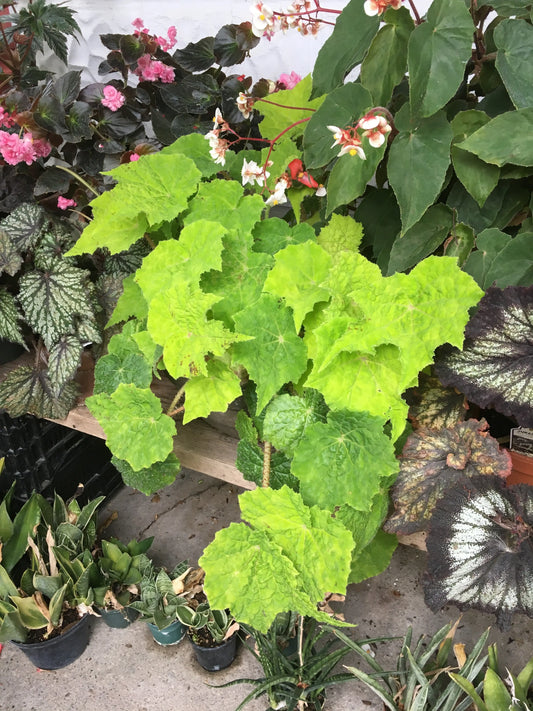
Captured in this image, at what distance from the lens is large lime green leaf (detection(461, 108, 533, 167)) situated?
77cm

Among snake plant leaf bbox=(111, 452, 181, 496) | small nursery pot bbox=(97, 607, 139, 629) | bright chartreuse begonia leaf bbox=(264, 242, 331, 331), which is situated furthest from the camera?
small nursery pot bbox=(97, 607, 139, 629)

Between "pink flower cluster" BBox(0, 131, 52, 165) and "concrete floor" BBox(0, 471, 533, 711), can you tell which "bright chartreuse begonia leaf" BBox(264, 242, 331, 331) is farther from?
"concrete floor" BBox(0, 471, 533, 711)

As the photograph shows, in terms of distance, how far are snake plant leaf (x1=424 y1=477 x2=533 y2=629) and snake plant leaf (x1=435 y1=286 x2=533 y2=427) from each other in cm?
10

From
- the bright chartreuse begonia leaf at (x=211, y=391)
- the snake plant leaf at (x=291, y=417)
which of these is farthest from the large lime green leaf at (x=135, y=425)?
the snake plant leaf at (x=291, y=417)

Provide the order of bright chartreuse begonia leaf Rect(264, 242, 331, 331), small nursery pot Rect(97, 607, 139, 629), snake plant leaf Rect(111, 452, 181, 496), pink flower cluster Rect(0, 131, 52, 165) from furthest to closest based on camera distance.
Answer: small nursery pot Rect(97, 607, 139, 629)
pink flower cluster Rect(0, 131, 52, 165)
snake plant leaf Rect(111, 452, 181, 496)
bright chartreuse begonia leaf Rect(264, 242, 331, 331)

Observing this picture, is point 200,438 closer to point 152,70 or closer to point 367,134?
point 367,134

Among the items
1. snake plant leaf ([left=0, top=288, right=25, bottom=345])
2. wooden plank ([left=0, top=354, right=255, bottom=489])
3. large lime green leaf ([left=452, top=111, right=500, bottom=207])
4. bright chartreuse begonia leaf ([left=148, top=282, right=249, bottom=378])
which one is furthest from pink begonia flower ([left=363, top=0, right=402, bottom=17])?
snake plant leaf ([left=0, top=288, right=25, bottom=345])

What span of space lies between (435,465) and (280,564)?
0.25 m

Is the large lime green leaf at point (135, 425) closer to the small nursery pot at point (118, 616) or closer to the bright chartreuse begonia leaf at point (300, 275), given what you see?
the bright chartreuse begonia leaf at point (300, 275)

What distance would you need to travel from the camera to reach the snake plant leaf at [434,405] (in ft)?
2.89

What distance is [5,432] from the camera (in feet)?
4.54

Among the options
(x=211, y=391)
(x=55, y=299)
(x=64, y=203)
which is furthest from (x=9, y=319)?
(x=211, y=391)

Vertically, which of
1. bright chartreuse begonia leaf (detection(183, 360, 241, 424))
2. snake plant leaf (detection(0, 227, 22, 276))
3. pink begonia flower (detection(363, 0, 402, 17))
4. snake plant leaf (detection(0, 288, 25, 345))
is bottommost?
bright chartreuse begonia leaf (detection(183, 360, 241, 424))

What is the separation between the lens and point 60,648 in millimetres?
1389
